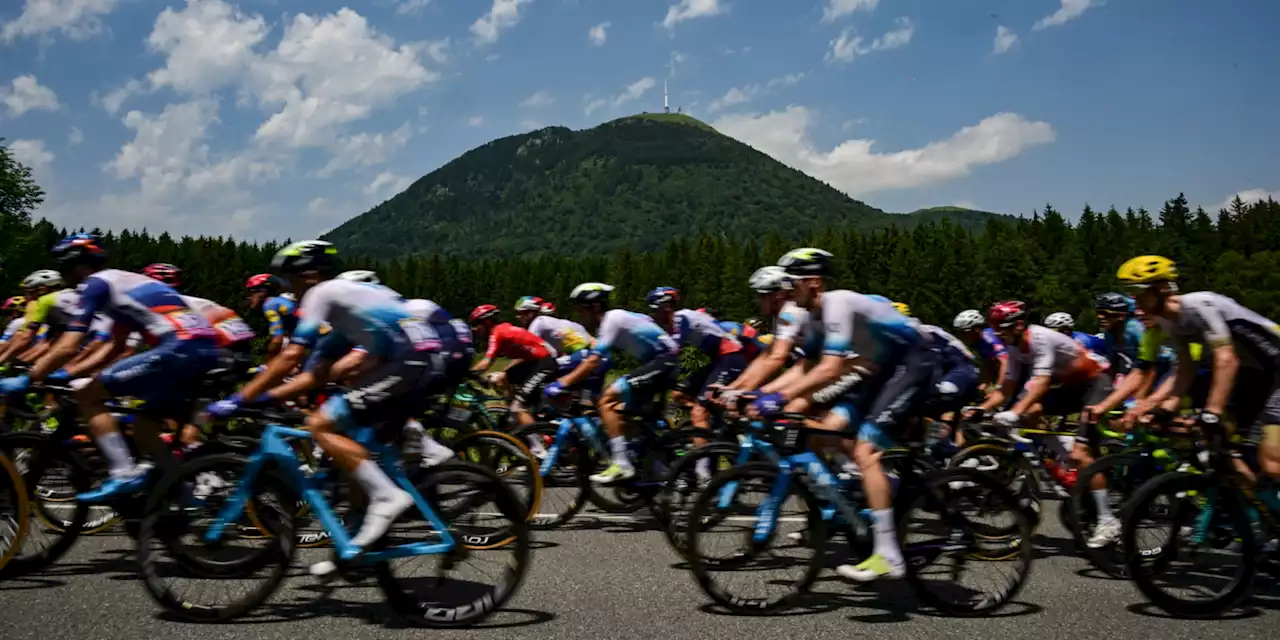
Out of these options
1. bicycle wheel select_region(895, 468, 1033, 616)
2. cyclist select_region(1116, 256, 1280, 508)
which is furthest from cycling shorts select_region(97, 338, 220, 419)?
cyclist select_region(1116, 256, 1280, 508)

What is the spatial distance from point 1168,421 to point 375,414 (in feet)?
15.5

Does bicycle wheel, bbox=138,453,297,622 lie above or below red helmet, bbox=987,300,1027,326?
below

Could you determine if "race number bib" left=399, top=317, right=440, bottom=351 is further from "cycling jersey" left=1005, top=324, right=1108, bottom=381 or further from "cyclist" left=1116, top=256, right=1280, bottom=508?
"cycling jersey" left=1005, top=324, right=1108, bottom=381

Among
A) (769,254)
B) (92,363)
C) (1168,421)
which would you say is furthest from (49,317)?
(769,254)

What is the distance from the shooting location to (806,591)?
5371 mm

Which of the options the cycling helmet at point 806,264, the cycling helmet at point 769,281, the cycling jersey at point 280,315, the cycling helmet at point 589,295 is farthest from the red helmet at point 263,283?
the cycling helmet at point 806,264

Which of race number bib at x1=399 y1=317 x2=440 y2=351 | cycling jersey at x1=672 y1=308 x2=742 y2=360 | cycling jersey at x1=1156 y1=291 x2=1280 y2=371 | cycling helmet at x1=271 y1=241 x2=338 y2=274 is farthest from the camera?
cycling jersey at x1=672 y1=308 x2=742 y2=360

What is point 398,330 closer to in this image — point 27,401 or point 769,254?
point 27,401

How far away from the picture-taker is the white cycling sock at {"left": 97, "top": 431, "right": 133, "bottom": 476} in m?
5.69

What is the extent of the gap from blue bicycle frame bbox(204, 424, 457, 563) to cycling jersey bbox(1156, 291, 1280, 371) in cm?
450

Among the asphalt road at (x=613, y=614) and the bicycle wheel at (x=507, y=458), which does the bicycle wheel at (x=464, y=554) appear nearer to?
the asphalt road at (x=613, y=614)

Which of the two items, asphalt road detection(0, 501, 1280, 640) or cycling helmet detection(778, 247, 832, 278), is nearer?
asphalt road detection(0, 501, 1280, 640)

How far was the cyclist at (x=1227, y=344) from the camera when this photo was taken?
5348 mm

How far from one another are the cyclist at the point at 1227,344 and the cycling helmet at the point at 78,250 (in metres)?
6.54
